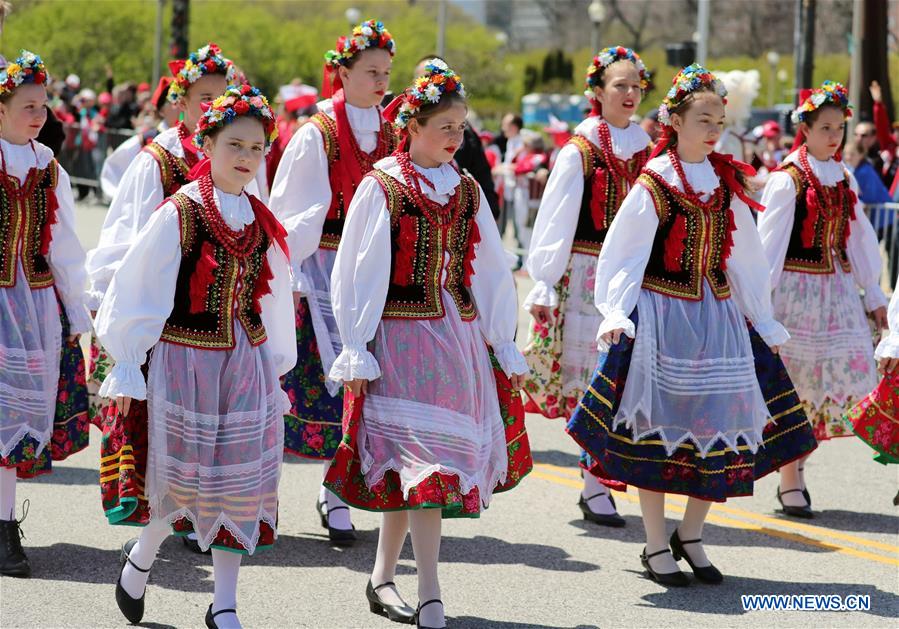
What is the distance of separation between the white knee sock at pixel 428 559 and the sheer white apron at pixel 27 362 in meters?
1.76

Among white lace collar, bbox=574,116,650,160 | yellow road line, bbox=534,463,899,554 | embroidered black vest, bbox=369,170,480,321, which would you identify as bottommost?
yellow road line, bbox=534,463,899,554

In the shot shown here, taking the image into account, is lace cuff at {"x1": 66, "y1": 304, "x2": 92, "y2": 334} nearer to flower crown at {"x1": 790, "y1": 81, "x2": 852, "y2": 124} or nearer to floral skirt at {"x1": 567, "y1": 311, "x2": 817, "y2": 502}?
floral skirt at {"x1": 567, "y1": 311, "x2": 817, "y2": 502}

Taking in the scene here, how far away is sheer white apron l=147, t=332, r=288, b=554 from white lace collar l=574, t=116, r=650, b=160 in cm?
271

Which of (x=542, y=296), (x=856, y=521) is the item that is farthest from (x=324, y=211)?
(x=856, y=521)

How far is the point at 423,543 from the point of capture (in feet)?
16.1

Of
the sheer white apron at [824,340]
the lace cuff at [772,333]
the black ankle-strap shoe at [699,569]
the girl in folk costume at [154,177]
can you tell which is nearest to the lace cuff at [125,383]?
the girl in folk costume at [154,177]

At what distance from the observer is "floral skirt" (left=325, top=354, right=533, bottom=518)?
479cm

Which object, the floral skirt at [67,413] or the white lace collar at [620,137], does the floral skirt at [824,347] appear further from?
the floral skirt at [67,413]

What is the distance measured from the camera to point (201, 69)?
6023 millimetres

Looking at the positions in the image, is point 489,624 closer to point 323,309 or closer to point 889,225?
point 323,309

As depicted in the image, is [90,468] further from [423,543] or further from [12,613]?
[423,543]

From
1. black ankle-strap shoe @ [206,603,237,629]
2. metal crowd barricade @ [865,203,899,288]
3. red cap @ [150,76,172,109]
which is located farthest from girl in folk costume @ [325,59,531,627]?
metal crowd barricade @ [865,203,899,288]

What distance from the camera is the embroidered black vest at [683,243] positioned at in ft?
18.7

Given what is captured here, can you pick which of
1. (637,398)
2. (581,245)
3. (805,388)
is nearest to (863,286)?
(805,388)
